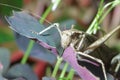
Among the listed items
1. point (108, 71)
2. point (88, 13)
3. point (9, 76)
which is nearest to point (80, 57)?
point (108, 71)

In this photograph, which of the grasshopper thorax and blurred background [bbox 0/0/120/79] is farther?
blurred background [bbox 0/0/120/79]

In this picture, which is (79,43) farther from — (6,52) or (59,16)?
(59,16)

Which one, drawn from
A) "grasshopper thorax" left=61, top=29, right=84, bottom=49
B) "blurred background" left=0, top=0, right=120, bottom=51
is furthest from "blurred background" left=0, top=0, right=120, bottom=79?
"grasshopper thorax" left=61, top=29, right=84, bottom=49

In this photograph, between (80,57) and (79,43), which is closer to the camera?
(80,57)

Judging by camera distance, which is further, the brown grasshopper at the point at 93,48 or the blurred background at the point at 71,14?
the blurred background at the point at 71,14

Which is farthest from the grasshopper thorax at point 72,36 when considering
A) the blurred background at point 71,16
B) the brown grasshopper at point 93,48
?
the blurred background at point 71,16

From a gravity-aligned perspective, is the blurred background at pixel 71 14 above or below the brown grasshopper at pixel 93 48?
above

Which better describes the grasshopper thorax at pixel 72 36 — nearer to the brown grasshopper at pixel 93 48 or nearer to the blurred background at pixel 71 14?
the brown grasshopper at pixel 93 48

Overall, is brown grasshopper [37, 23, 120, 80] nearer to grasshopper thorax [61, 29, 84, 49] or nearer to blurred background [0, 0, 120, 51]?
grasshopper thorax [61, 29, 84, 49]
